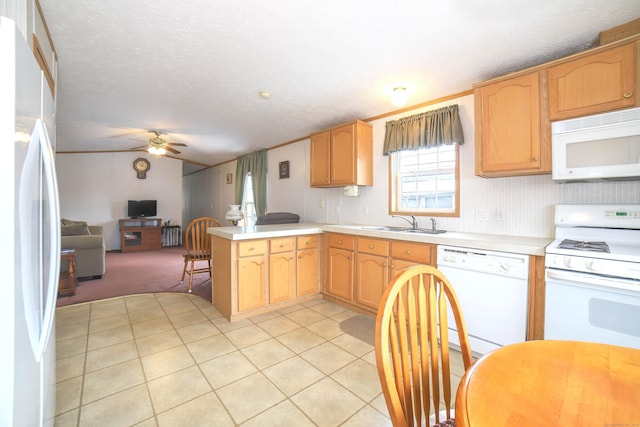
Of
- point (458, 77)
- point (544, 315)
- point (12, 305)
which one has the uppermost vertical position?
point (458, 77)

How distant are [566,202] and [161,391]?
10.3 feet

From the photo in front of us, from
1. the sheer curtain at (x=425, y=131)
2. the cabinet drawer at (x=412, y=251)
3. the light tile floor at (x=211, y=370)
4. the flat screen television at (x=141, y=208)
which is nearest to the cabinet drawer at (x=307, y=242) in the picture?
the light tile floor at (x=211, y=370)

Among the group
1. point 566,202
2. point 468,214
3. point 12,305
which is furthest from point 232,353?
point 566,202

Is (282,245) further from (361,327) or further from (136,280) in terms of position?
(136,280)

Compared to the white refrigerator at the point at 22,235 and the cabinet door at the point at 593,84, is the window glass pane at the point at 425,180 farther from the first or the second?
the white refrigerator at the point at 22,235

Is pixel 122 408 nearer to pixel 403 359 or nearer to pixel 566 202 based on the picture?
pixel 403 359

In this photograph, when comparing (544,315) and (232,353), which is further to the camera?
(232,353)

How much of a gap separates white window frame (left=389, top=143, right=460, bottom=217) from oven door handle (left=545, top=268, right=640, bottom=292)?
45.0 inches

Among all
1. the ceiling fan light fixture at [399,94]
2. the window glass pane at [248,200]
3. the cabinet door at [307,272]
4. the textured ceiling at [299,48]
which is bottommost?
the cabinet door at [307,272]

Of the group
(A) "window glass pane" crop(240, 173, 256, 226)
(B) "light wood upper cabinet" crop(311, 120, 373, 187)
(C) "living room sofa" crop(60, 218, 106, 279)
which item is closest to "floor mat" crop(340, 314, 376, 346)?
(B) "light wood upper cabinet" crop(311, 120, 373, 187)

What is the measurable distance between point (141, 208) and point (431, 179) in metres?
7.05

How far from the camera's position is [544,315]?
1.77 metres

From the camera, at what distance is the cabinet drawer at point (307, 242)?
10.6 feet

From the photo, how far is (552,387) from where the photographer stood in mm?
670
